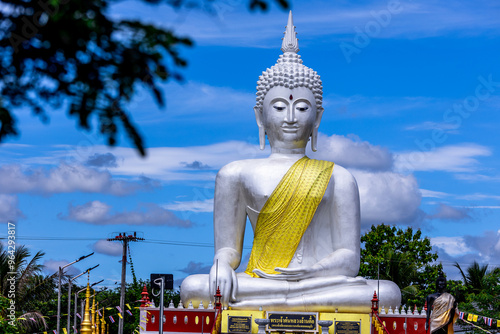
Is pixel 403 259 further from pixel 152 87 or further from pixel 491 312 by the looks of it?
pixel 152 87

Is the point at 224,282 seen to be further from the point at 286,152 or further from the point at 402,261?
the point at 402,261

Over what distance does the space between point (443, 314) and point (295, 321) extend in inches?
160

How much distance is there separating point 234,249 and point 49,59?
13.1m

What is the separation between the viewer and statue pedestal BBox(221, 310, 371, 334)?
15.8 metres

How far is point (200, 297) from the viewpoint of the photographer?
53.7 feet

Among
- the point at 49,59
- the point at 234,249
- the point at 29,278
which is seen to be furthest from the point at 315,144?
the point at 29,278

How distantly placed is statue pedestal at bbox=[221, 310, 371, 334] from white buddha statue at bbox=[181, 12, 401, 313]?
164 millimetres

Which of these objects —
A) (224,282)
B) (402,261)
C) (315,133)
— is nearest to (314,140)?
(315,133)

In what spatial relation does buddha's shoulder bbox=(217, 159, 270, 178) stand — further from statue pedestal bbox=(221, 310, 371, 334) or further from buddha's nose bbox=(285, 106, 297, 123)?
statue pedestal bbox=(221, 310, 371, 334)

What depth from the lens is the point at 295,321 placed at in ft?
51.8

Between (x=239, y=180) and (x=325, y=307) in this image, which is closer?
(x=325, y=307)

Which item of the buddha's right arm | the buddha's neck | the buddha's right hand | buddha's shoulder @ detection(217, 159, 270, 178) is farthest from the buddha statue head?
the buddha's right hand

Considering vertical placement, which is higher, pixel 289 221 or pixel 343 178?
pixel 343 178

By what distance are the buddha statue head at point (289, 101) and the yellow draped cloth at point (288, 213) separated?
949mm
